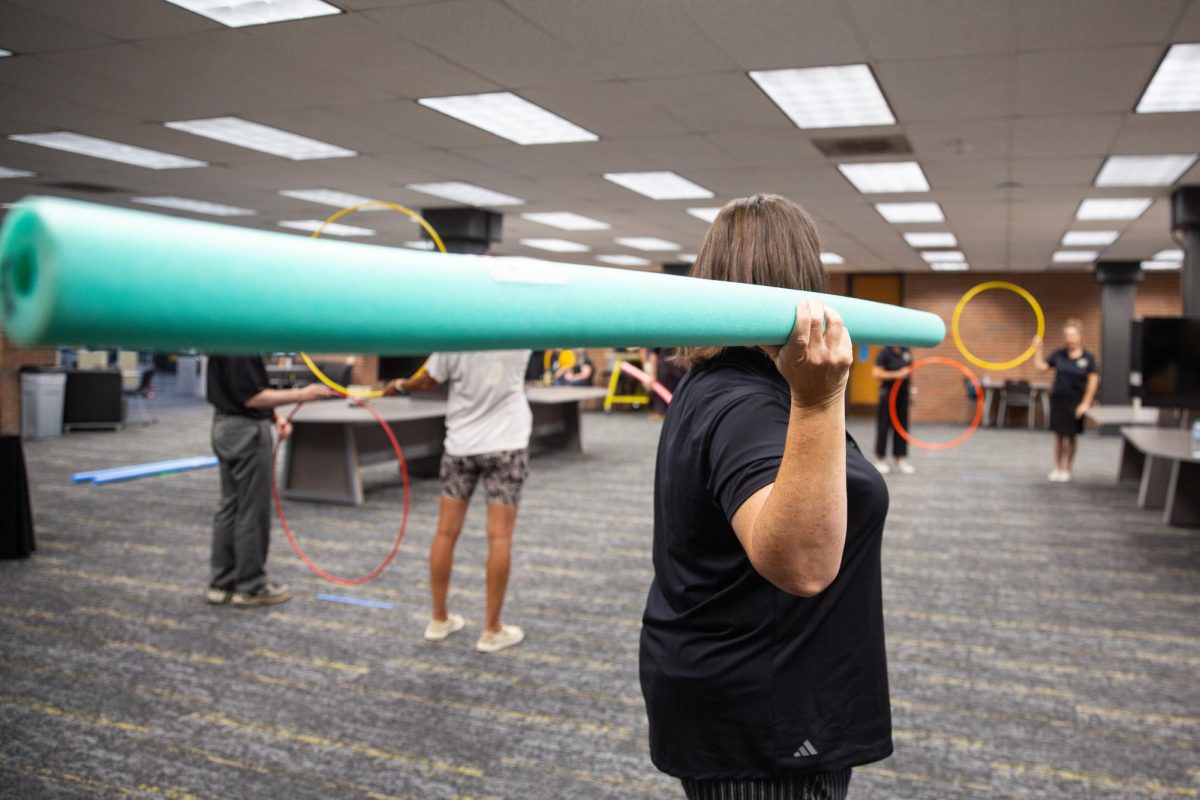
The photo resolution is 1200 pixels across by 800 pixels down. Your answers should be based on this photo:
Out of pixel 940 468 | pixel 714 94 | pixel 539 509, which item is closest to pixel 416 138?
pixel 714 94

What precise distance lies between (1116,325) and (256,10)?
44.7 ft

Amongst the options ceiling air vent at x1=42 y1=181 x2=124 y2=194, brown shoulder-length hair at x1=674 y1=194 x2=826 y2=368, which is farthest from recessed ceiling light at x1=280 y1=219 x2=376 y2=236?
brown shoulder-length hair at x1=674 y1=194 x2=826 y2=368

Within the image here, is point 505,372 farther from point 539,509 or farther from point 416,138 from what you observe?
point 416,138

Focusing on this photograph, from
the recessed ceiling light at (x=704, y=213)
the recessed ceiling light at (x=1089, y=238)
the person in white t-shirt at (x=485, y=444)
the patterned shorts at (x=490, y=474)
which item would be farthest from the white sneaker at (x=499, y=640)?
the recessed ceiling light at (x=1089, y=238)

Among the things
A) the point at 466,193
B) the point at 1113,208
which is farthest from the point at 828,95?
the point at 1113,208

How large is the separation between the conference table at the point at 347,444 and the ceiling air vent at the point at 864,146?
3.73m

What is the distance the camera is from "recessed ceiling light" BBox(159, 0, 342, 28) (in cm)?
411

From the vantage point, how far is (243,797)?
2.49 m

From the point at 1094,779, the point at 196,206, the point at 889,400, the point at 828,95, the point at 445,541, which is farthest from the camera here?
the point at 196,206

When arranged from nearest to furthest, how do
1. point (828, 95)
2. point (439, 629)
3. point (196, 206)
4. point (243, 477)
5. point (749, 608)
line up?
point (749, 608) → point (439, 629) → point (243, 477) → point (828, 95) → point (196, 206)

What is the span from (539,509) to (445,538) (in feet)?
10.4

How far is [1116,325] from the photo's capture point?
1370 centimetres

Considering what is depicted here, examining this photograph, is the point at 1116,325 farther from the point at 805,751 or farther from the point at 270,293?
the point at 270,293

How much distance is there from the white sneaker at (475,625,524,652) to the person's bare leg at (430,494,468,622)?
0.86 feet
